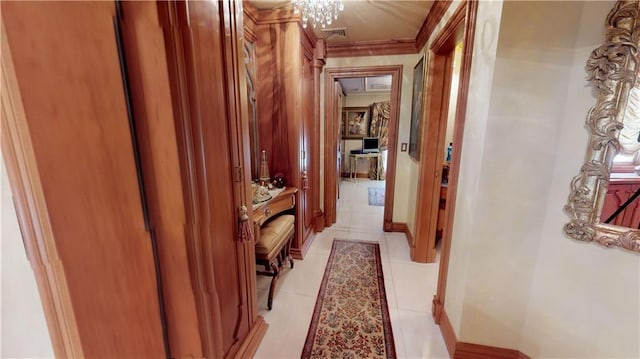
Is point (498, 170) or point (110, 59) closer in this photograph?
point (110, 59)

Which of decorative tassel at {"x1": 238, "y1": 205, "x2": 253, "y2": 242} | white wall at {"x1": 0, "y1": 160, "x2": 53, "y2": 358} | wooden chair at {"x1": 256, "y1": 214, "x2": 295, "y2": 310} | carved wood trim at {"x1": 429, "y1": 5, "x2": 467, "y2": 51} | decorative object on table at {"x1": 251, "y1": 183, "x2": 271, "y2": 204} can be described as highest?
carved wood trim at {"x1": 429, "y1": 5, "x2": 467, "y2": 51}

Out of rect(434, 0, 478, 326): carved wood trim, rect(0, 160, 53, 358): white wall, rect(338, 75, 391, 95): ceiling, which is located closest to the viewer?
rect(0, 160, 53, 358): white wall

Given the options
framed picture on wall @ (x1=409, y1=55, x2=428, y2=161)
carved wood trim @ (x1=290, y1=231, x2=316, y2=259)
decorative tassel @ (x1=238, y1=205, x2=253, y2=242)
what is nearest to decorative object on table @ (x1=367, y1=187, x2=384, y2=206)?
framed picture on wall @ (x1=409, y1=55, x2=428, y2=161)

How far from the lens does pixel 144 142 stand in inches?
10.2

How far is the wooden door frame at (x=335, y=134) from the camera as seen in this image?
2.95 meters

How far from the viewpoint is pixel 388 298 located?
2.04m

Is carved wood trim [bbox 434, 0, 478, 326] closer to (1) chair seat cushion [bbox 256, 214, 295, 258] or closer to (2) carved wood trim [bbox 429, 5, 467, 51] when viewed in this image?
(2) carved wood trim [bbox 429, 5, 467, 51]

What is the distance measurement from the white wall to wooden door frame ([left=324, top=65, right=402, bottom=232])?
2886 mm

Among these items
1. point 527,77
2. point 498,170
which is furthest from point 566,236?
point 527,77

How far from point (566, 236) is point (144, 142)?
1.60 meters

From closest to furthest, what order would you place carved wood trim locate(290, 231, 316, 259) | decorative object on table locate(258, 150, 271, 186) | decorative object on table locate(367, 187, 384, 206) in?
decorative object on table locate(258, 150, 271, 186) < carved wood trim locate(290, 231, 316, 259) < decorative object on table locate(367, 187, 384, 206)

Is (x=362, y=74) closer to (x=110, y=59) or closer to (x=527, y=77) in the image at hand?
(x=527, y=77)

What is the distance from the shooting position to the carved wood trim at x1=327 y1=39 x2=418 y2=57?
2.82 meters

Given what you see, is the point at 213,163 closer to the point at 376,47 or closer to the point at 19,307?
the point at 19,307
